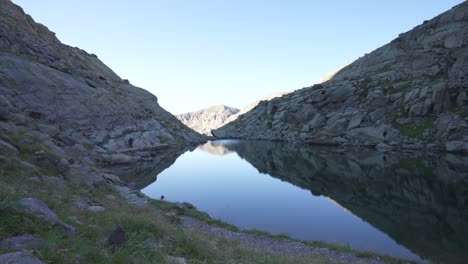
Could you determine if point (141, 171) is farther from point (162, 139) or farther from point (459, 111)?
point (459, 111)

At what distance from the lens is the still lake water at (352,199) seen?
24.3m

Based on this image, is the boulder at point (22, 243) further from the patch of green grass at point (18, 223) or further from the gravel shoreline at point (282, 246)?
the gravel shoreline at point (282, 246)

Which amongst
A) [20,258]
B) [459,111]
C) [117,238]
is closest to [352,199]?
[117,238]

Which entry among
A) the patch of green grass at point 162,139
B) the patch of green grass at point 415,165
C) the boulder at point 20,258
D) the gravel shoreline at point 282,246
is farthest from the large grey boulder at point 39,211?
the patch of green grass at point 162,139

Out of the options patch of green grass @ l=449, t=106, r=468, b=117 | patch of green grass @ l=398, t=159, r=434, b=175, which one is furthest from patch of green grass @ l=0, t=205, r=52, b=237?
patch of green grass @ l=449, t=106, r=468, b=117

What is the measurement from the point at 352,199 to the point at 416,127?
58.1 m

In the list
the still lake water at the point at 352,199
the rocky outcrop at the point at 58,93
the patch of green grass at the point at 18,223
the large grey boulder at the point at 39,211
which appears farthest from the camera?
the rocky outcrop at the point at 58,93

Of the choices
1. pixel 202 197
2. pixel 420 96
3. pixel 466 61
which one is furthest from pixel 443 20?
pixel 202 197

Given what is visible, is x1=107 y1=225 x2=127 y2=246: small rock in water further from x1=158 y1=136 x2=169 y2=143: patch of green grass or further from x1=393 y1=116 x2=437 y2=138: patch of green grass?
x1=393 y1=116 x2=437 y2=138: patch of green grass

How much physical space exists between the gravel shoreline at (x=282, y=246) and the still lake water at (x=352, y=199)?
130 inches

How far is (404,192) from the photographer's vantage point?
38.2 metres

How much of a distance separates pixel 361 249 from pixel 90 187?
2155cm

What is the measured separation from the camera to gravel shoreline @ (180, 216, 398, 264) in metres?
19.4

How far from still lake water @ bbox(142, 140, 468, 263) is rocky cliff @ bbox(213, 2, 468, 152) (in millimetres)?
19465
